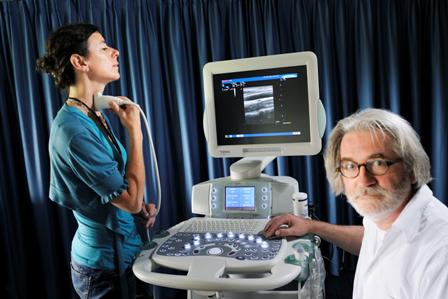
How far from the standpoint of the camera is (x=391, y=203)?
3.36 feet

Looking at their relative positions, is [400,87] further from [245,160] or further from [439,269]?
[439,269]

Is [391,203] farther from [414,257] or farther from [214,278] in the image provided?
[214,278]

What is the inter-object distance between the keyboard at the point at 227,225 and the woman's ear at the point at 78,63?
0.73 meters

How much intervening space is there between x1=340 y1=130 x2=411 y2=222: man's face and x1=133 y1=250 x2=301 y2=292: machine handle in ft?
0.99

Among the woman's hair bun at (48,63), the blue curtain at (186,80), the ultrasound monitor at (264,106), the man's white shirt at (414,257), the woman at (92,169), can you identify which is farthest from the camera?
the blue curtain at (186,80)

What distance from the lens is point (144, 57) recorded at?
7.98ft

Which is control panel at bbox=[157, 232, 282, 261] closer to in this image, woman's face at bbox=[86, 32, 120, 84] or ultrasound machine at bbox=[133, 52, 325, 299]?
ultrasound machine at bbox=[133, 52, 325, 299]

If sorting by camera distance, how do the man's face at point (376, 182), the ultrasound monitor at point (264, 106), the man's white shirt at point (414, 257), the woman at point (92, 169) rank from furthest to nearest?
the ultrasound monitor at point (264, 106) → the woman at point (92, 169) → the man's face at point (376, 182) → the man's white shirt at point (414, 257)

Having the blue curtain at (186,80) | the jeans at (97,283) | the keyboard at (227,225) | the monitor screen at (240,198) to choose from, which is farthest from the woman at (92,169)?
the blue curtain at (186,80)

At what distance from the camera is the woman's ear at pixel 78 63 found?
132 centimetres

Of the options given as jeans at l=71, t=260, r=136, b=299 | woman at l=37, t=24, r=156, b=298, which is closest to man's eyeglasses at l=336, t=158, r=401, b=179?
woman at l=37, t=24, r=156, b=298

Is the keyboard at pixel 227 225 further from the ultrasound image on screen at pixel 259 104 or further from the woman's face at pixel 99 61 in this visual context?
the woman's face at pixel 99 61

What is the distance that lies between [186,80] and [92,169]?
4.53ft

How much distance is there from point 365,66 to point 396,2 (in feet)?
1.43
